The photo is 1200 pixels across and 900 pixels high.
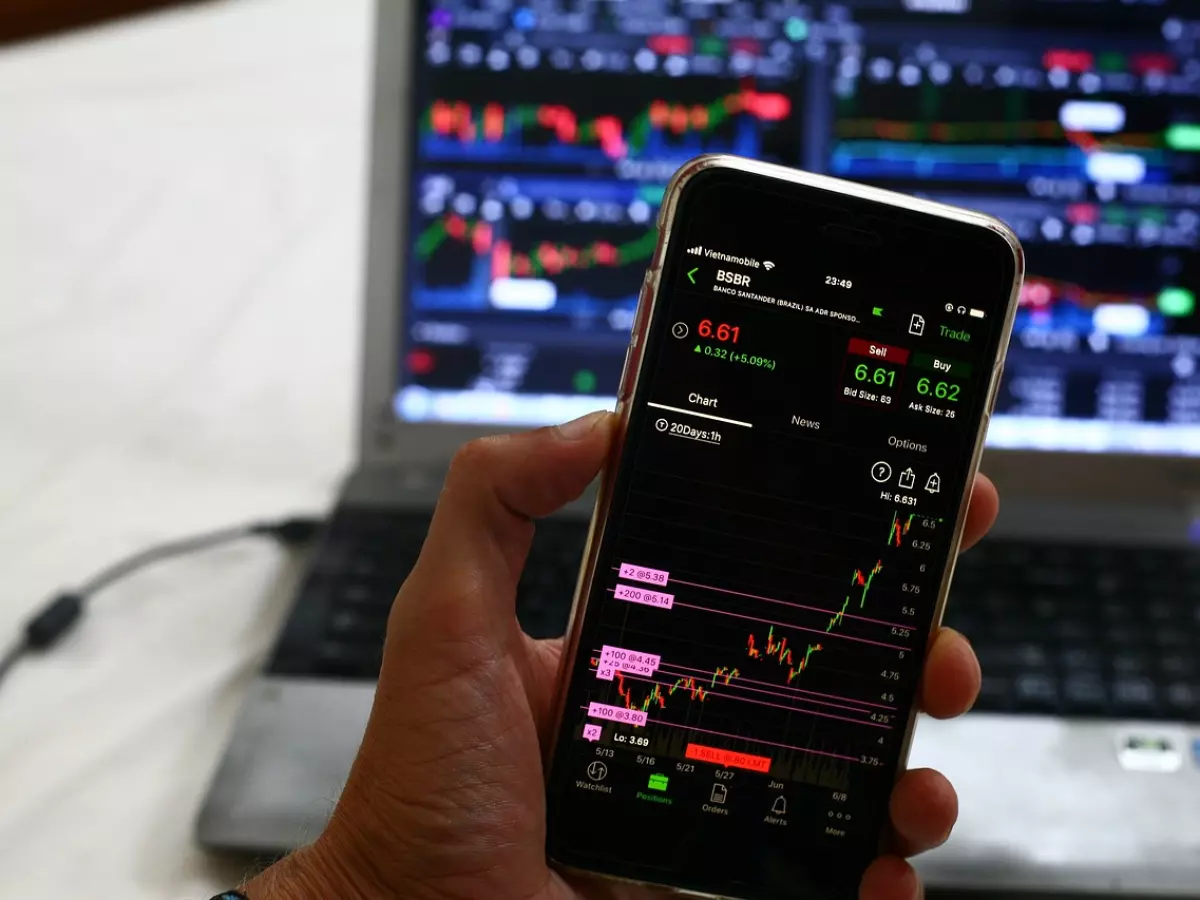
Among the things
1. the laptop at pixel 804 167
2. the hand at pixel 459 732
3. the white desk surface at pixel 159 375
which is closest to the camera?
the hand at pixel 459 732

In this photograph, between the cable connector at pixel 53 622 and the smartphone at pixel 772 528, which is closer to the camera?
the smartphone at pixel 772 528

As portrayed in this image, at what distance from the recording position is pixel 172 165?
0.73 meters

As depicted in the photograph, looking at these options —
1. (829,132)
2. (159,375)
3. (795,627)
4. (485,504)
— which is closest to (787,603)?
(795,627)

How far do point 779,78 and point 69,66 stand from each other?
0.57 m

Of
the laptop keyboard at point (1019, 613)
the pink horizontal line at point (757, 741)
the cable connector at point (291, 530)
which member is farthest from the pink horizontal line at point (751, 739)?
the cable connector at point (291, 530)

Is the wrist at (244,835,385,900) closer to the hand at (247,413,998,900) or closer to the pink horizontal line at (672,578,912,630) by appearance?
the hand at (247,413,998,900)

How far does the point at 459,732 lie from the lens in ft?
1.10

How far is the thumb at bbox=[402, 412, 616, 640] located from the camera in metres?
0.33

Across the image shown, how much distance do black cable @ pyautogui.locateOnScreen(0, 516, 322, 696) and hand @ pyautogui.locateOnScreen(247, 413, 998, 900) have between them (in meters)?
0.22

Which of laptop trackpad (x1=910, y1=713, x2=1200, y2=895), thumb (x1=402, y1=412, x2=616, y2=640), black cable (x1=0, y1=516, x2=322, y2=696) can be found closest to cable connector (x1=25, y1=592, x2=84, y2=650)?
black cable (x1=0, y1=516, x2=322, y2=696)

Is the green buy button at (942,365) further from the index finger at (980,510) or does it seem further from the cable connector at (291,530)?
the cable connector at (291,530)

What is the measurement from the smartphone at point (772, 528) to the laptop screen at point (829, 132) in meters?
0.22

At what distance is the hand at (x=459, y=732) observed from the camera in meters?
0.33

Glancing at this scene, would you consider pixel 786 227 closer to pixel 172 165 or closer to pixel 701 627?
pixel 701 627
